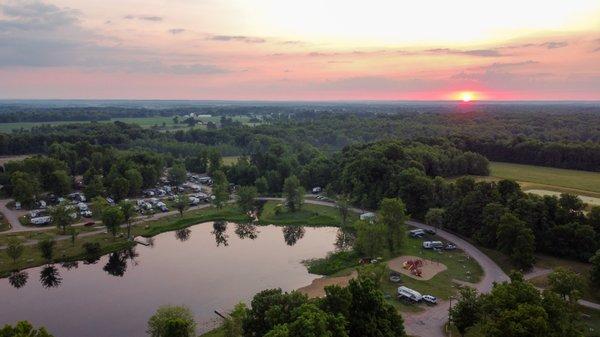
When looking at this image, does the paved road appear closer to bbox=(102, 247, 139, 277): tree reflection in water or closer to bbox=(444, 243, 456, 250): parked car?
bbox=(102, 247, 139, 277): tree reflection in water

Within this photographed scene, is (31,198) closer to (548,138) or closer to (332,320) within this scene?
(332,320)

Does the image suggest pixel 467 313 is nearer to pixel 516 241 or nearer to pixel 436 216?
pixel 516 241

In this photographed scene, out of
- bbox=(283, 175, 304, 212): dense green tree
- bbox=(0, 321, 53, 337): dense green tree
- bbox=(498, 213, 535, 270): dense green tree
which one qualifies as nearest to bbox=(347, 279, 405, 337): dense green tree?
bbox=(0, 321, 53, 337): dense green tree

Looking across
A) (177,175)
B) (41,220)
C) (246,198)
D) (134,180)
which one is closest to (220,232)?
(246,198)

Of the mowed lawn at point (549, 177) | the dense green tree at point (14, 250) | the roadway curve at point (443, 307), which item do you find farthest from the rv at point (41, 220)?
the mowed lawn at point (549, 177)

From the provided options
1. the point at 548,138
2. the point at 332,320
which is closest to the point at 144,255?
the point at 332,320

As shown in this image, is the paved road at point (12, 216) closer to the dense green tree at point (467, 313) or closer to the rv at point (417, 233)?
the rv at point (417, 233)

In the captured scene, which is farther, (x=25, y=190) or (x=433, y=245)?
(x=25, y=190)
